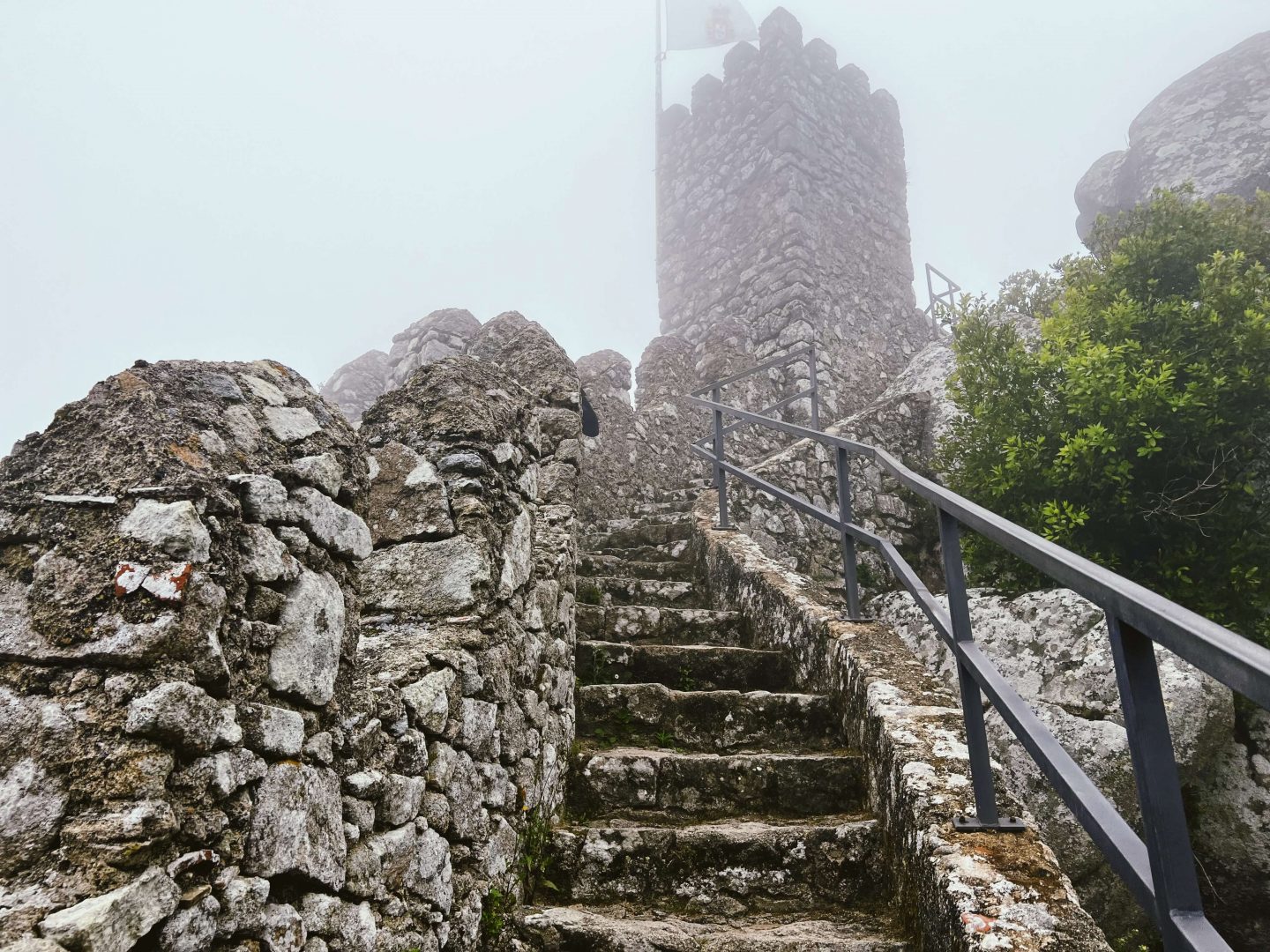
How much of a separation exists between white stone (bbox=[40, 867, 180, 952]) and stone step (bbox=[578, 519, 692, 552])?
13.9 feet

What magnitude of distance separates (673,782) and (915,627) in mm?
2432

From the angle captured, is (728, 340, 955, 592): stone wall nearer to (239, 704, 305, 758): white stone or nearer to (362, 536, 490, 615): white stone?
(362, 536, 490, 615): white stone

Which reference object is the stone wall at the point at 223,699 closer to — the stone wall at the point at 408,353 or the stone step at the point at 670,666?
the stone step at the point at 670,666

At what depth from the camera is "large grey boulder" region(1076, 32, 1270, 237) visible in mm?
10742

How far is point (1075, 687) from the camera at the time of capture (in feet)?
11.5

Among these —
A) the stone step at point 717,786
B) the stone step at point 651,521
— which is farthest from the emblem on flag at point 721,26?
the stone step at point 717,786

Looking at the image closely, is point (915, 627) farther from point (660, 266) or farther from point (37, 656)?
point (660, 266)

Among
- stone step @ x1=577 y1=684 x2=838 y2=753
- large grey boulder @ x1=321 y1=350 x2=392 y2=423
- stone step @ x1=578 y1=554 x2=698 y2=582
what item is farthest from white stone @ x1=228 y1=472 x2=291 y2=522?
large grey boulder @ x1=321 y1=350 x2=392 y2=423

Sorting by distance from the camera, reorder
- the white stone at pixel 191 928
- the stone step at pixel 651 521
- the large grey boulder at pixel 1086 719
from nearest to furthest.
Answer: the white stone at pixel 191 928 → the large grey boulder at pixel 1086 719 → the stone step at pixel 651 521

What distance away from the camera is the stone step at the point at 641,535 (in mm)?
5199

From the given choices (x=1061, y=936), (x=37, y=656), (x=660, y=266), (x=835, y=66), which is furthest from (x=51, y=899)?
(x=835, y=66)

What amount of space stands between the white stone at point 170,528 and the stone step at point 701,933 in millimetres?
1458

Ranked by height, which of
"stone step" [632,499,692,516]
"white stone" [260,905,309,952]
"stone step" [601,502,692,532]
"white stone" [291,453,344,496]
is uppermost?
"stone step" [632,499,692,516]

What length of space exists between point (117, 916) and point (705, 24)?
54.0ft
